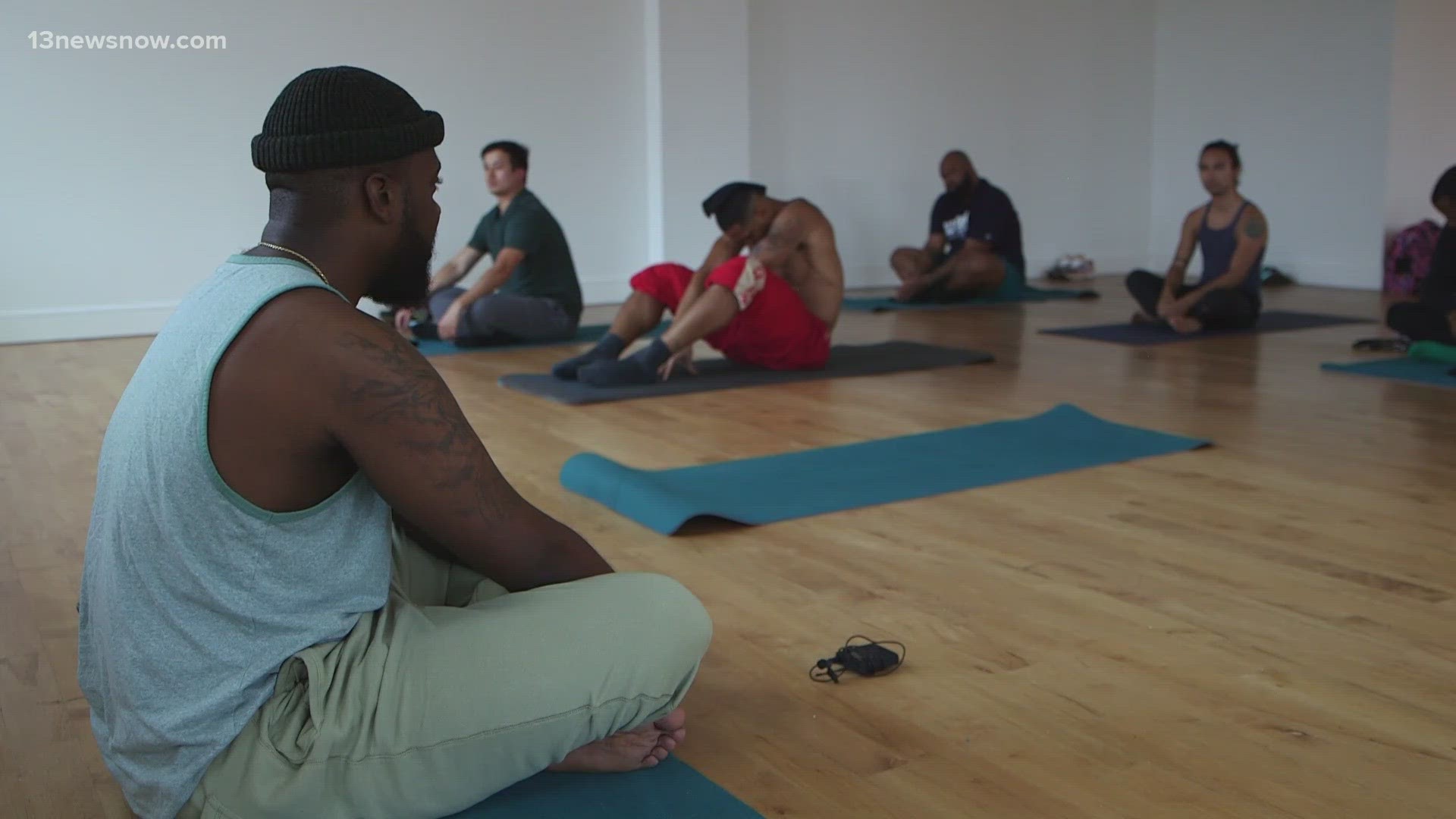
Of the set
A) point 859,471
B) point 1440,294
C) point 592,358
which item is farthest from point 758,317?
point 1440,294

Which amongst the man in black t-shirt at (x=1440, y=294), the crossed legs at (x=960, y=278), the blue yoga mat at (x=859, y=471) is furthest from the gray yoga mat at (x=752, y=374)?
the crossed legs at (x=960, y=278)

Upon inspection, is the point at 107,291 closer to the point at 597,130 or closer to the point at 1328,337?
the point at 597,130

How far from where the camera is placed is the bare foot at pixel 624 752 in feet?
4.92

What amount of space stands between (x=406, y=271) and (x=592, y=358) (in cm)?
315

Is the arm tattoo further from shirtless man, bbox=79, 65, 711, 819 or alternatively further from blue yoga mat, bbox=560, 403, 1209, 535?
blue yoga mat, bbox=560, 403, 1209, 535

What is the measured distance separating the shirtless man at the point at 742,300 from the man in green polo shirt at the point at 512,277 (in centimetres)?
90

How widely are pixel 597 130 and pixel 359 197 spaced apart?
5.90 meters

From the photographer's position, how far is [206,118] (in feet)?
20.0

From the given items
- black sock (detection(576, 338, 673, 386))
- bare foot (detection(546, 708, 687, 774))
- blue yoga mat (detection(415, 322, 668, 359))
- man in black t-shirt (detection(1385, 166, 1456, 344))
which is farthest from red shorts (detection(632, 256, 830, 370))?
bare foot (detection(546, 708, 687, 774))

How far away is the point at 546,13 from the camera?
6828 mm

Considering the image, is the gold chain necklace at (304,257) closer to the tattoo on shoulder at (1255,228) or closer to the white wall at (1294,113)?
the tattoo on shoulder at (1255,228)

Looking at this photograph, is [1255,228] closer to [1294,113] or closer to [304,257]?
[1294,113]

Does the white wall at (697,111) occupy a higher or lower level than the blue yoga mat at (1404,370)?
higher

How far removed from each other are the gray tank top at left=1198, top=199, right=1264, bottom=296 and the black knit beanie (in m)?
4.99
